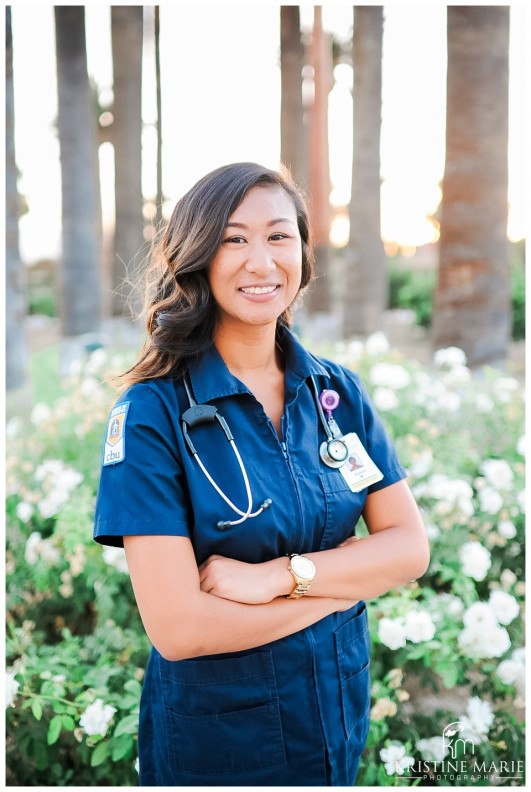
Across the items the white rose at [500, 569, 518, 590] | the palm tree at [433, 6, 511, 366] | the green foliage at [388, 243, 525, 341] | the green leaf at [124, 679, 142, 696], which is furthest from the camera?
the green foliage at [388, 243, 525, 341]

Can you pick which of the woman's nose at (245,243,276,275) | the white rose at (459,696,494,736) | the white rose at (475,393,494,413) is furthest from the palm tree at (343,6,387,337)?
the woman's nose at (245,243,276,275)

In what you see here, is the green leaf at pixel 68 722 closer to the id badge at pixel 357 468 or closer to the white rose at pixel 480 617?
the id badge at pixel 357 468

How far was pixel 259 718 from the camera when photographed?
1.78 meters

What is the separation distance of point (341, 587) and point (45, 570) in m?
1.69

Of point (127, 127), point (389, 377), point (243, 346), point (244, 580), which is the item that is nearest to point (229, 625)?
point (244, 580)

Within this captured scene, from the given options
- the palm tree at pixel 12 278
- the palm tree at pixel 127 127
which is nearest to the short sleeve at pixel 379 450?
the palm tree at pixel 12 278

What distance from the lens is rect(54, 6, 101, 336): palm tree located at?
9.18 meters

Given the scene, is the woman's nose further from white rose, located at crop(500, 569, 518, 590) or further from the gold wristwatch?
white rose, located at crop(500, 569, 518, 590)

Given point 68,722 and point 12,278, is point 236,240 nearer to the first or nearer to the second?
point 68,722

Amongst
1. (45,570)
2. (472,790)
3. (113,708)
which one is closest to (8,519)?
(45,570)

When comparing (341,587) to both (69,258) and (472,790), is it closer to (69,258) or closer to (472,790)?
(472,790)

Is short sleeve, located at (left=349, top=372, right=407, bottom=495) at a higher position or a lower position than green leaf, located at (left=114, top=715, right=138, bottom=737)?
higher

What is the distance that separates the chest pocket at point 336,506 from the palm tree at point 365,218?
825 centimetres

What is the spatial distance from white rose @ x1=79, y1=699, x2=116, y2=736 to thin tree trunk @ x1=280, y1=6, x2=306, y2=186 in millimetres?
10432
